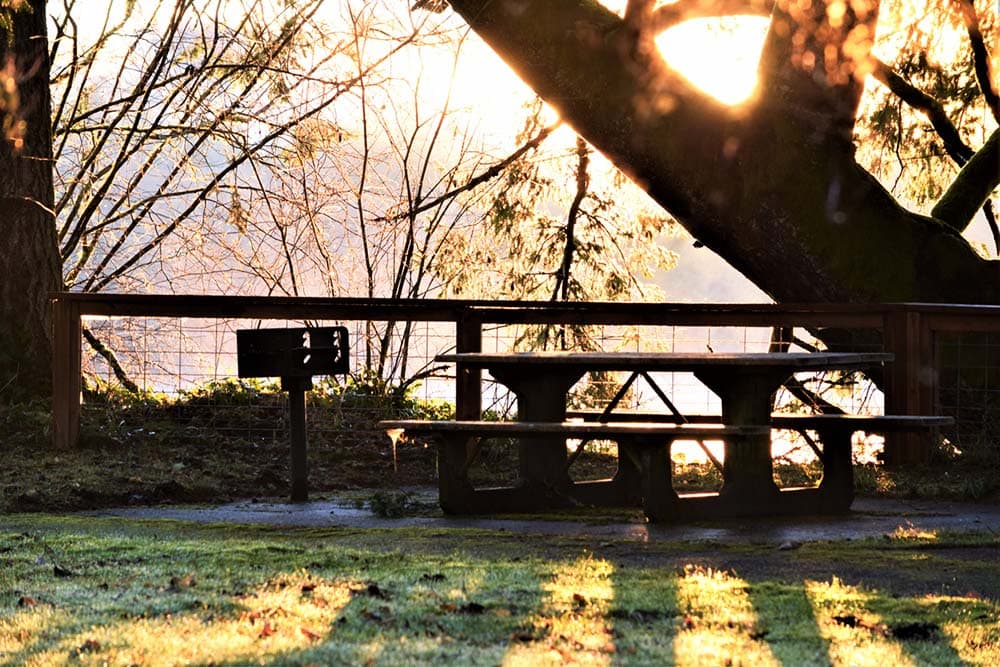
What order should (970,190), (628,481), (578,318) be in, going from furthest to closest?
(970,190), (578,318), (628,481)

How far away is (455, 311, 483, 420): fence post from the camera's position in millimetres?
9938

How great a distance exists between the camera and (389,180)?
541 inches

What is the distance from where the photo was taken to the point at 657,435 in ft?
23.6

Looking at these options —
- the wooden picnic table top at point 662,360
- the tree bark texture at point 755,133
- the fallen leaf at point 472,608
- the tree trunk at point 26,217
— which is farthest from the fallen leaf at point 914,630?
the tree trunk at point 26,217

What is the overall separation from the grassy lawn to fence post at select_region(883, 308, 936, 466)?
9.73ft

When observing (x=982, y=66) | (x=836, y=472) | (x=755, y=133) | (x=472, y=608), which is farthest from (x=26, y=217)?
(x=982, y=66)

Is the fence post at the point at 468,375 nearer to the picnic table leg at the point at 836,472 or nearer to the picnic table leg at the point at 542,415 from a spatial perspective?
the picnic table leg at the point at 542,415

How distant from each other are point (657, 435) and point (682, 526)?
1.87 feet

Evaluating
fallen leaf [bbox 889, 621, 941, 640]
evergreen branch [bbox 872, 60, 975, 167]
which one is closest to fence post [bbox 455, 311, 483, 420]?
fallen leaf [bbox 889, 621, 941, 640]

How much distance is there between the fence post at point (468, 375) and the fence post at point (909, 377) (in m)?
3.03

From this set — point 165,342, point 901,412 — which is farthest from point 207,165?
point 901,412

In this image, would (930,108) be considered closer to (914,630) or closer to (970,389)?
(970,389)

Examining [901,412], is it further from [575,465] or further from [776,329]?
[575,465]

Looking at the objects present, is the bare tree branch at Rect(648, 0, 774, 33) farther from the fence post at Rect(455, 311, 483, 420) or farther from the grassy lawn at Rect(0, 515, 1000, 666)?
the grassy lawn at Rect(0, 515, 1000, 666)
